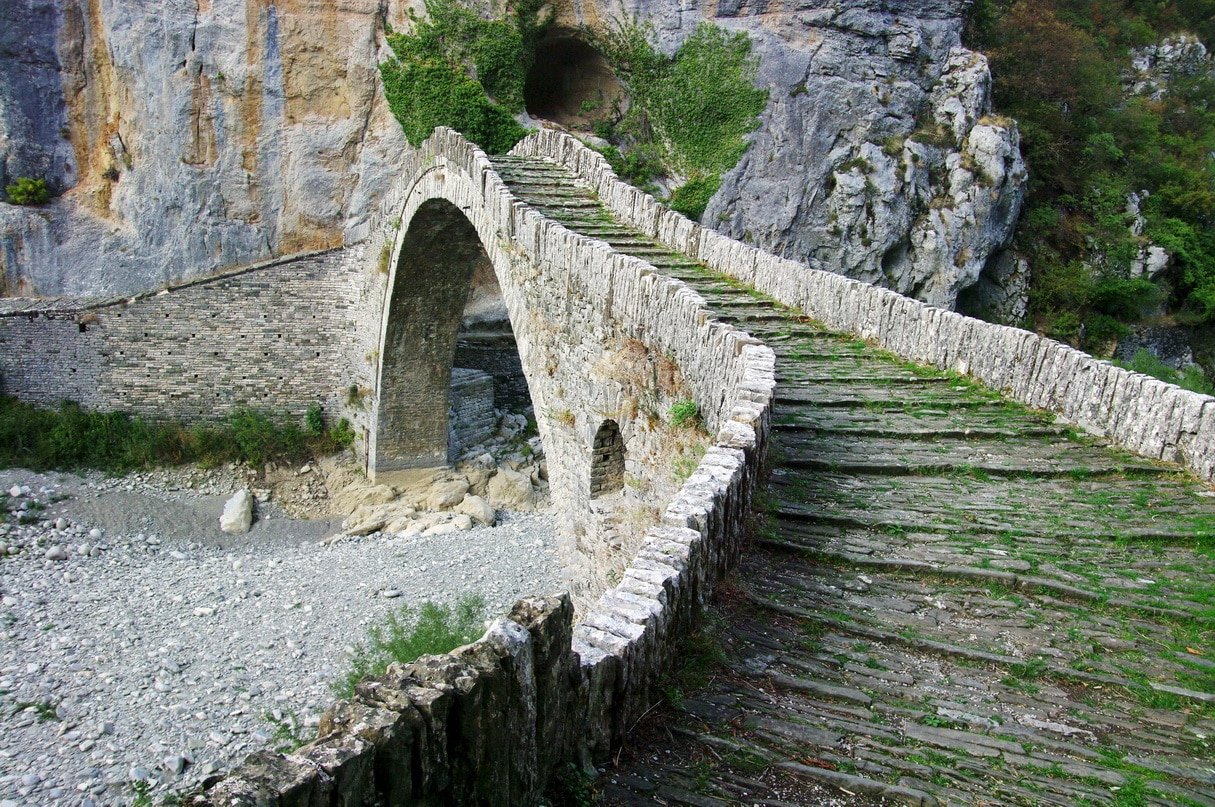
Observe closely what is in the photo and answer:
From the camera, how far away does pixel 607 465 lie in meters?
9.77

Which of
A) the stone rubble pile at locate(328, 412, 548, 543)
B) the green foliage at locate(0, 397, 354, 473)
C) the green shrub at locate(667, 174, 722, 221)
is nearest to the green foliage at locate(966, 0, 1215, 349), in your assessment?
the green shrub at locate(667, 174, 722, 221)

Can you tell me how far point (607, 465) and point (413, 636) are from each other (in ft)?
11.7

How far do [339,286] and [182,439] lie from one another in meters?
4.86

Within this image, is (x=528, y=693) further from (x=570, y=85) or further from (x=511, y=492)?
(x=570, y=85)

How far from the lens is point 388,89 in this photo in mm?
19500

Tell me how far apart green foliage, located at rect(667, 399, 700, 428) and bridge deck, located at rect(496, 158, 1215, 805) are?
915 mm

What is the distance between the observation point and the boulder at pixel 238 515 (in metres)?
16.1

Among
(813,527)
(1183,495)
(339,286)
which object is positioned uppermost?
(1183,495)

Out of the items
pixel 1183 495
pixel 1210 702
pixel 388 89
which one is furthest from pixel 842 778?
pixel 388 89

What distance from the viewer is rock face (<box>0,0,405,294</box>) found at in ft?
61.1

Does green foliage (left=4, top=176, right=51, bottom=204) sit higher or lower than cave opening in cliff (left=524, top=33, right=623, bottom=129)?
lower

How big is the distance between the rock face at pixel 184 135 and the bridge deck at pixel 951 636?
17.1 meters

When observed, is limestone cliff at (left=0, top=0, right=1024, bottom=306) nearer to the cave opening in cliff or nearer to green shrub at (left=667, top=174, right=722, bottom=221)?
green shrub at (left=667, top=174, right=722, bottom=221)

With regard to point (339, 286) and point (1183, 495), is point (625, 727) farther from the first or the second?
point (339, 286)
